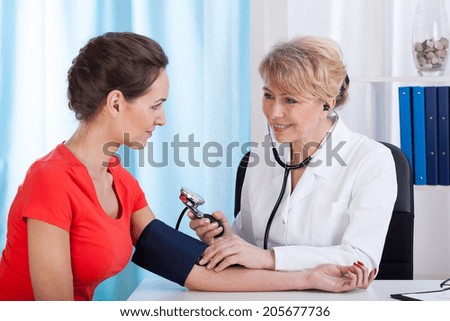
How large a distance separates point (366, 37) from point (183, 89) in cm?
74

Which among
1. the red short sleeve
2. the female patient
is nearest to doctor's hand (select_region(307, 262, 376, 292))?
the female patient

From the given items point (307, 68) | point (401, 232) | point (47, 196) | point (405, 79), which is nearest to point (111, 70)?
point (47, 196)

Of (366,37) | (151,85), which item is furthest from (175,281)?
(366,37)

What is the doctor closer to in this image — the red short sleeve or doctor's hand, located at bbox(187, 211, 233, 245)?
doctor's hand, located at bbox(187, 211, 233, 245)

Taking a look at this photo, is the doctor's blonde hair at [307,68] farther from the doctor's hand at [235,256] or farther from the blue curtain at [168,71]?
the blue curtain at [168,71]

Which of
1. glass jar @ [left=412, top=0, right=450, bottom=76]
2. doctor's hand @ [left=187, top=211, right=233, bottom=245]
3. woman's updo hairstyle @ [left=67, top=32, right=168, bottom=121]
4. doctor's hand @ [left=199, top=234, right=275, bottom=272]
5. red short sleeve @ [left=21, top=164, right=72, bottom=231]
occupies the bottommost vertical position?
doctor's hand @ [left=199, top=234, right=275, bottom=272]

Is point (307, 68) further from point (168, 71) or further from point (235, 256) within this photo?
point (168, 71)

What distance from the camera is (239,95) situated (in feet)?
8.98

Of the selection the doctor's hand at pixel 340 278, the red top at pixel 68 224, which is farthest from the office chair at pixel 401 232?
the red top at pixel 68 224

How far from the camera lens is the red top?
147cm

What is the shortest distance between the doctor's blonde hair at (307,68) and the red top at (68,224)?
0.59 metres

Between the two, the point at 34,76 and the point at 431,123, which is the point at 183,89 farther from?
the point at 431,123

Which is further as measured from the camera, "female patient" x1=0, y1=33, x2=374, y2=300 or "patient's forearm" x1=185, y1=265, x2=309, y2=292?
"patient's forearm" x1=185, y1=265, x2=309, y2=292

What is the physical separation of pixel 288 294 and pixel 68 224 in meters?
0.51
